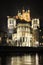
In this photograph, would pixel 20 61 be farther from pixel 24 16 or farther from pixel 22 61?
pixel 24 16

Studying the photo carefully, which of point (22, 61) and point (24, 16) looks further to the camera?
point (24, 16)

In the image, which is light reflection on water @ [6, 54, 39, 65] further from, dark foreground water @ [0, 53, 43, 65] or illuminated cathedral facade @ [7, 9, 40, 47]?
illuminated cathedral facade @ [7, 9, 40, 47]

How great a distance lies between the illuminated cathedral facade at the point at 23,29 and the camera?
90.7 feet

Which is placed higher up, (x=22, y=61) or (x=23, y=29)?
(x=23, y=29)

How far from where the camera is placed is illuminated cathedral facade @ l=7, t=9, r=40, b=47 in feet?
90.7

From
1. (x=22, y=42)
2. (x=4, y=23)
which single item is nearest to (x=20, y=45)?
A: (x=22, y=42)

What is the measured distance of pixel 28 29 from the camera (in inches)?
1123

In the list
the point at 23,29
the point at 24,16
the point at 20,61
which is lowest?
the point at 20,61

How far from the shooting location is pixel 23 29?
2870 cm

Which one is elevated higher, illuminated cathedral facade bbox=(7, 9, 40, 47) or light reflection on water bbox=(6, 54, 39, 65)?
illuminated cathedral facade bbox=(7, 9, 40, 47)

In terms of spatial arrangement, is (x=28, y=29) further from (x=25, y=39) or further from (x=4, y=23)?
(x=4, y=23)

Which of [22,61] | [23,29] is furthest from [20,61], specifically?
[23,29]

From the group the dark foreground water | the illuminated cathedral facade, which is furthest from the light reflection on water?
the illuminated cathedral facade

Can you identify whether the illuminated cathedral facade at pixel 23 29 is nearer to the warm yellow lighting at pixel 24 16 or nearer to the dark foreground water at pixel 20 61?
the warm yellow lighting at pixel 24 16
